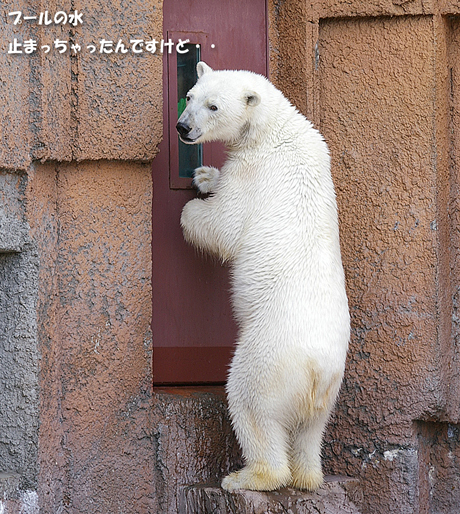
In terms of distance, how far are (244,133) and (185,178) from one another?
53 centimetres

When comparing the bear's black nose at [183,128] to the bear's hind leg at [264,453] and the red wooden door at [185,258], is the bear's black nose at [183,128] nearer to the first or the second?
the red wooden door at [185,258]

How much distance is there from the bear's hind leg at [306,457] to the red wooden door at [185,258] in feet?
2.43

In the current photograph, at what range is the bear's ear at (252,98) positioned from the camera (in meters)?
3.40

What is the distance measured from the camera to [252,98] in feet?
11.2

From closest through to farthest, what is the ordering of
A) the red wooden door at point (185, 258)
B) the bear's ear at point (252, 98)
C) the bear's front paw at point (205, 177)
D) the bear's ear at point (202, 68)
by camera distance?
the bear's ear at point (252, 98) → the bear's ear at point (202, 68) → the bear's front paw at point (205, 177) → the red wooden door at point (185, 258)

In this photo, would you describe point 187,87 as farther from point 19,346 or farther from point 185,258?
point 19,346

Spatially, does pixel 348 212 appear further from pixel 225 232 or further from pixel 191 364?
pixel 191 364

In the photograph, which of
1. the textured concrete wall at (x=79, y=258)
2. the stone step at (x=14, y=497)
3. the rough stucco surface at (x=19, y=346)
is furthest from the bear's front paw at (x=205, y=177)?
the stone step at (x=14, y=497)

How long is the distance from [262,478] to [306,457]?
221mm

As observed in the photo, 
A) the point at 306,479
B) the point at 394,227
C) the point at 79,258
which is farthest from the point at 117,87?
the point at 306,479

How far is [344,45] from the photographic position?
3.89 m

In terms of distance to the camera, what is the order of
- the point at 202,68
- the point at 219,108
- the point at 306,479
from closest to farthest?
the point at 306,479
the point at 219,108
the point at 202,68

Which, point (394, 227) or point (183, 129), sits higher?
point (183, 129)

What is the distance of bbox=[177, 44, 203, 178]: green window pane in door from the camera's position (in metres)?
3.94
